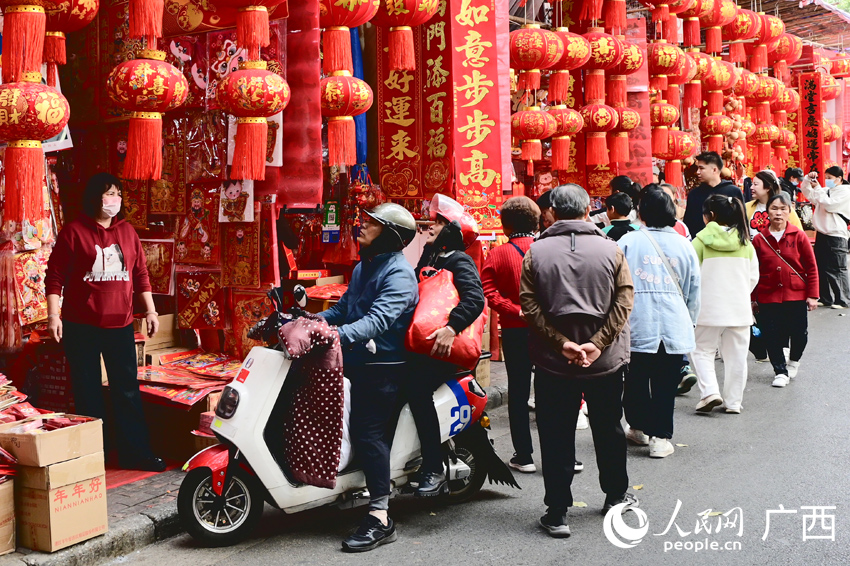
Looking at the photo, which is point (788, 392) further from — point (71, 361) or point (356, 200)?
point (71, 361)

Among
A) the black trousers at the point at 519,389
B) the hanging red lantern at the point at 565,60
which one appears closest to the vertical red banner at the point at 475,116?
the hanging red lantern at the point at 565,60

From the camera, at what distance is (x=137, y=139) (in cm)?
555

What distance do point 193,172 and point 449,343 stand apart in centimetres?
316

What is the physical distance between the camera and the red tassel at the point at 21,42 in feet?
15.6

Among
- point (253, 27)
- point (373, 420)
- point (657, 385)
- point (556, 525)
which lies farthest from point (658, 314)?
point (253, 27)

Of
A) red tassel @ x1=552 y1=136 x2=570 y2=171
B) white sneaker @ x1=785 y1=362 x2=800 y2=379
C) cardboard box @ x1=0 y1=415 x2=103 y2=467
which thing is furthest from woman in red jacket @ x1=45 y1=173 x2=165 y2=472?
white sneaker @ x1=785 y1=362 x2=800 y2=379

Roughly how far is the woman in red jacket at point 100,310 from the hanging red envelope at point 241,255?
123cm

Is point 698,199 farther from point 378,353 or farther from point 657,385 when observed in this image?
point 378,353

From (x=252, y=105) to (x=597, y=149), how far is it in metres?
6.11

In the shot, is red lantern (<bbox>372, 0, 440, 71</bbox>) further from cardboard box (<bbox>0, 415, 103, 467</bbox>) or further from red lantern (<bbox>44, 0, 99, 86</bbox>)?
cardboard box (<bbox>0, 415, 103, 467</bbox>)

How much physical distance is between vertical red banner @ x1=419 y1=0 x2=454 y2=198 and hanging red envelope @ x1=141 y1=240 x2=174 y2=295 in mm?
2470

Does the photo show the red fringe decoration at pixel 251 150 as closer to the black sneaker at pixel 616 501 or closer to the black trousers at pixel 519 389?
the black trousers at pixel 519 389

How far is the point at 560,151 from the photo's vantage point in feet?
34.2

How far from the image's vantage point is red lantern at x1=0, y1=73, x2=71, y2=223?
183 inches
